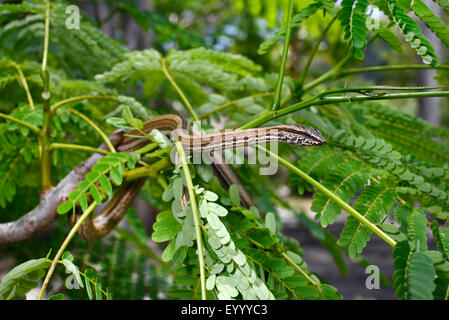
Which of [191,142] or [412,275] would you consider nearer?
[412,275]

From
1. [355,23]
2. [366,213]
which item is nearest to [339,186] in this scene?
[366,213]

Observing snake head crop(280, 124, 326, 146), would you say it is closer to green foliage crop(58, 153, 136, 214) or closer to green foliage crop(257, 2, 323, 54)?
green foliage crop(257, 2, 323, 54)

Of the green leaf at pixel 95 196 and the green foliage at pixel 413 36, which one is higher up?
the green foliage at pixel 413 36

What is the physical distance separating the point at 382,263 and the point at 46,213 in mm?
6813

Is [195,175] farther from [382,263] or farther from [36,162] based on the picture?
[382,263]

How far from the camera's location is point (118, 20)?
3.97 m

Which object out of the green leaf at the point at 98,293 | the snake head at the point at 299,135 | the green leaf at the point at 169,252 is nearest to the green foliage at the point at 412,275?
the snake head at the point at 299,135

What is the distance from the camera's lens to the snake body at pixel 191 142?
700 mm

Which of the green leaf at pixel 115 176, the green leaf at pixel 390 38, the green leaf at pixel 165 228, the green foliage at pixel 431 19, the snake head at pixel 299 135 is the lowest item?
the green leaf at pixel 165 228

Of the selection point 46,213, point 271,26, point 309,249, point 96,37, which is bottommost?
point 309,249

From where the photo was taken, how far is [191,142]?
736mm

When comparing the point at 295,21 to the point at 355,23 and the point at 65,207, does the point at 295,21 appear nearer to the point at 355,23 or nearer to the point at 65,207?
the point at 355,23

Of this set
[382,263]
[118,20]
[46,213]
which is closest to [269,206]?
[46,213]

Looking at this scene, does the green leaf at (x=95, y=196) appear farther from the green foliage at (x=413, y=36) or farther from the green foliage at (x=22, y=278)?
the green foliage at (x=413, y=36)
